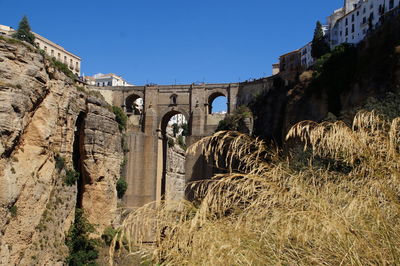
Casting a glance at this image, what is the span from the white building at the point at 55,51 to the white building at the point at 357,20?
32338 mm

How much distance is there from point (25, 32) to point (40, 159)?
3616 centimetres

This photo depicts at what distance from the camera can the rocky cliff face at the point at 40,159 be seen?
18.8m

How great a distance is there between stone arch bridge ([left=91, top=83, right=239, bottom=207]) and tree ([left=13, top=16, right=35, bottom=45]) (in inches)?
487

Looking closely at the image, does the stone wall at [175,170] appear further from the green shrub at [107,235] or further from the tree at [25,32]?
the tree at [25,32]

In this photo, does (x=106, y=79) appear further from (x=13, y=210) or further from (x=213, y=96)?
(x=13, y=210)

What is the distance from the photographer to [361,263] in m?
3.57

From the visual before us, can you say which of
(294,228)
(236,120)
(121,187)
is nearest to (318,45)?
(236,120)

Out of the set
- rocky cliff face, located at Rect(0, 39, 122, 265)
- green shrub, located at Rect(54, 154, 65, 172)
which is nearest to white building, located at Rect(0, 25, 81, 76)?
rocky cliff face, located at Rect(0, 39, 122, 265)

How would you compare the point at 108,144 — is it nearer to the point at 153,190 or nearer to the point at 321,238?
the point at 153,190

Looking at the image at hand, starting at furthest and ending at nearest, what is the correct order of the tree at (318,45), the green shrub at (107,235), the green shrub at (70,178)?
1. the tree at (318,45)
2. the green shrub at (107,235)
3. the green shrub at (70,178)

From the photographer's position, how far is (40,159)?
21.3 m

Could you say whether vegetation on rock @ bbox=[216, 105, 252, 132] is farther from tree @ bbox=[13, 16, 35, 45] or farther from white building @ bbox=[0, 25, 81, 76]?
white building @ bbox=[0, 25, 81, 76]

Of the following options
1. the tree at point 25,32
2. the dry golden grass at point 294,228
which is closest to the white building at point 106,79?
the tree at point 25,32

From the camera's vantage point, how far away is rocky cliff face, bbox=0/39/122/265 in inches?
739
